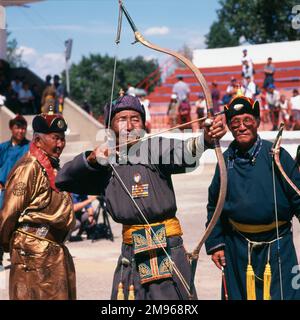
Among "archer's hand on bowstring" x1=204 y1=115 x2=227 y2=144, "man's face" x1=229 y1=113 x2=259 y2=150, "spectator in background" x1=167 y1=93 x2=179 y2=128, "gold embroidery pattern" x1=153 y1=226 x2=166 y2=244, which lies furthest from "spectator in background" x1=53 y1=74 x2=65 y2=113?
"archer's hand on bowstring" x1=204 y1=115 x2=227 y2=144

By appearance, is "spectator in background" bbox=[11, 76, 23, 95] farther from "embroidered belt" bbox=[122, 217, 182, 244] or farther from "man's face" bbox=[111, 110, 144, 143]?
"embroidered belt" bbox=[122, 217, 182, 244]

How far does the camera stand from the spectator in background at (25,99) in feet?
69.7

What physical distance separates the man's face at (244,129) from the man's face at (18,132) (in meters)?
3.50

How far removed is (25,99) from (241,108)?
17.3 meters

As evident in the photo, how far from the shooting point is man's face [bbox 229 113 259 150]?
4.68 m

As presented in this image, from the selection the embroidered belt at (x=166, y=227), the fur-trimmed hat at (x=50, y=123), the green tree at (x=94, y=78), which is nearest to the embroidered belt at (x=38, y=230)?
the fur-trimmed hat at (x=50, y=123)

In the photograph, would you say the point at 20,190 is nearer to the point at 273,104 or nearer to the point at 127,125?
the point at 127,125

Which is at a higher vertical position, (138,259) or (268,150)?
(268,150)

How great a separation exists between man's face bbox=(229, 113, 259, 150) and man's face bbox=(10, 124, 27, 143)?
11.5 ft

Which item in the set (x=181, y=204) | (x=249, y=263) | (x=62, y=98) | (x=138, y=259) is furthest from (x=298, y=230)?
(x=62, y=98)

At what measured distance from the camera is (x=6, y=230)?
16.4 feet

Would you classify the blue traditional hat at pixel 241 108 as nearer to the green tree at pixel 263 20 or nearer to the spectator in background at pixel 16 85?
the spectator in background at pixel 16 85
